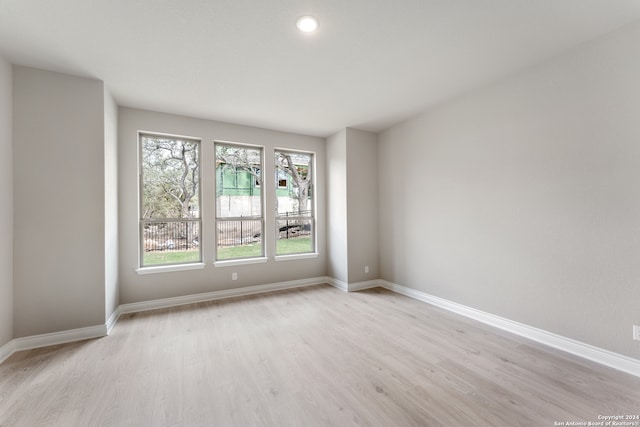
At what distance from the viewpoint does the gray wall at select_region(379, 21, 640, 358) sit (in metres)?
2.15

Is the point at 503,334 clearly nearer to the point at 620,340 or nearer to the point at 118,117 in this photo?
the point at 620,340

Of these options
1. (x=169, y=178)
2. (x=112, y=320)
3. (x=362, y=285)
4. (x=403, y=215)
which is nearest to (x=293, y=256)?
(x=362, y=285)

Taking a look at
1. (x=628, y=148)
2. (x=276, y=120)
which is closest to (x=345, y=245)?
(x=276, y=120)

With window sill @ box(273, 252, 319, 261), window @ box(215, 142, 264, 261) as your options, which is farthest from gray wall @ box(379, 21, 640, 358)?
window @ box(215, 142, 264, 261)

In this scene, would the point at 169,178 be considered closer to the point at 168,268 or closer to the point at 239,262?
the point at 168,268

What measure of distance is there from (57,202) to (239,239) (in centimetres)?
223

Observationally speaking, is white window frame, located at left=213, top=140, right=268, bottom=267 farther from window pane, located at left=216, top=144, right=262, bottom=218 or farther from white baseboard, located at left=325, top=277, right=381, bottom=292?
white baseboard, located at left=325, top=277, right=381, bottom=292

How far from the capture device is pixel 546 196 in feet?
8.48

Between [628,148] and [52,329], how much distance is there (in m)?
5.42

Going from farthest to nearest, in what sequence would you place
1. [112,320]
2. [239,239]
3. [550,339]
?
[239,239] < [112,320] < [550,339]

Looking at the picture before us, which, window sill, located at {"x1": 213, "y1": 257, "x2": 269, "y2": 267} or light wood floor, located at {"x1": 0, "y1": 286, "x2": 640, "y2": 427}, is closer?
light wood floor, located at {"x1": 0, "y1": 286, "x2": 640, "y2": 427}

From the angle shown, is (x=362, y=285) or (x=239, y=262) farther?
(x=362, y=285)

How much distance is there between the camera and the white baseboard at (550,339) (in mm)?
2119

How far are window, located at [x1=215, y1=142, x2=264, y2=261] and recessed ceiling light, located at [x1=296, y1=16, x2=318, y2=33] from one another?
2.60m
